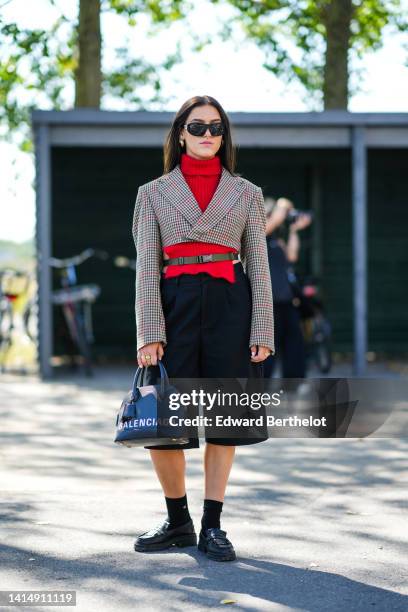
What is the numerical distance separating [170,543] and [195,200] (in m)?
1.48

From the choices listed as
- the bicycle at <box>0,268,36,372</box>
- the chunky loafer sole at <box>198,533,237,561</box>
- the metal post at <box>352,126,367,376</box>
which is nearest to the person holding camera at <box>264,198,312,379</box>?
the metal post at <box>352,126,367,376</box>

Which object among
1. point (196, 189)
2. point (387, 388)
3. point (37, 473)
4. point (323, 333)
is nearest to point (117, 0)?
point (323, 333)

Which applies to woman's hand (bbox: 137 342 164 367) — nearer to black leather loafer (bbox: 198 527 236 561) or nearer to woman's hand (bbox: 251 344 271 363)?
woman's hand (bbox: 251 344 271 363)

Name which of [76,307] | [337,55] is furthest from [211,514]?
[337,55]

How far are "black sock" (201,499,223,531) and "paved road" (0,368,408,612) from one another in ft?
0.45

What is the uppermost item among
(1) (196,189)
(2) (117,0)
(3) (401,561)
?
(2) (117,0)

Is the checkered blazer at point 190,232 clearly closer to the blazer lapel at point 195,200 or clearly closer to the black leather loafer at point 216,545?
the blazer lapel at point 195,200

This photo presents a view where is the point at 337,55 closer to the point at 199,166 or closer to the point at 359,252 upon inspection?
the point at 359,252

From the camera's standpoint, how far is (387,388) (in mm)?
11320

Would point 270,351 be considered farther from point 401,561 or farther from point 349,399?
point 349,399

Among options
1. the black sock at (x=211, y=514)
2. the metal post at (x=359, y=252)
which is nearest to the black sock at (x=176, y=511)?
the black sock at (x=211, y=514)

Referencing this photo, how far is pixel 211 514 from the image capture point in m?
4.72

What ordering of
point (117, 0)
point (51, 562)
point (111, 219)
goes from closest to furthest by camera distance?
point (51, 562), point (111, 219), point (117, 0)

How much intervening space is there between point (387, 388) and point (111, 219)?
16.7ft
